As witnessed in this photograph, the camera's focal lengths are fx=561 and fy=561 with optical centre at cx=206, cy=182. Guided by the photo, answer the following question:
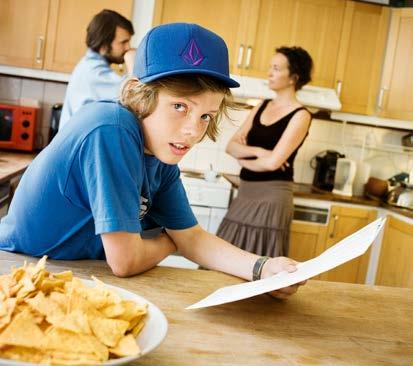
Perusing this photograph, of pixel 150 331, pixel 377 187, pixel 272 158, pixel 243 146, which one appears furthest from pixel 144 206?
pixel 377 187

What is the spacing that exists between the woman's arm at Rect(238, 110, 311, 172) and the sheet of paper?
1.84 m

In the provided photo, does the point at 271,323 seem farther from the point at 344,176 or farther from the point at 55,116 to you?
the point at 344,176

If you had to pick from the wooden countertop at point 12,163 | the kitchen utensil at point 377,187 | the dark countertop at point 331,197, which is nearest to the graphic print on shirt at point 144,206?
the wooden countertop at point 12,163

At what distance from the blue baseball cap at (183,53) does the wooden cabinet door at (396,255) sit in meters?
2.71

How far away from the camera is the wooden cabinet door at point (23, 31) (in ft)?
11.5

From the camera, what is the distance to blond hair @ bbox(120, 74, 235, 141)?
1.09m

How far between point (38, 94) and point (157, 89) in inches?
119

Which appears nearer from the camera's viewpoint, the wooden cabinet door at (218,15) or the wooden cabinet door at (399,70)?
the wooden cabinet door at (218,15)

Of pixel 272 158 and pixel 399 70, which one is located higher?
pixel 399 70

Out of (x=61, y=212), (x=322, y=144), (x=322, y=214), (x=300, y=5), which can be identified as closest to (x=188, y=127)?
(x=61, y=212)

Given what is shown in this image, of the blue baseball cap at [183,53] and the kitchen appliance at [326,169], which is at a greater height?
the blue baseball cap at [183,53]

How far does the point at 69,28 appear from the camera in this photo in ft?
11.6

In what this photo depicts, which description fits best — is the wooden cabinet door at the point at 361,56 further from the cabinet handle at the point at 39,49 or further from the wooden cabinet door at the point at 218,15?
the cabinet handle at the point at 39,49

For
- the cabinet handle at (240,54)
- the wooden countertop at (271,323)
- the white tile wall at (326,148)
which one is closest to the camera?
the wooden countertop at (271,323)
